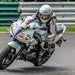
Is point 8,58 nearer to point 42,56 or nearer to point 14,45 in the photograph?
point 14,45

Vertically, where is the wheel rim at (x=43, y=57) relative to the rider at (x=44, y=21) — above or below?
below

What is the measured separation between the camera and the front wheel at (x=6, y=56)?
10102 millimetres

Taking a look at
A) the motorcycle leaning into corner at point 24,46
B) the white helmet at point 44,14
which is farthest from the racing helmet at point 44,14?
the motorcycle leaning into corner at point 24,46

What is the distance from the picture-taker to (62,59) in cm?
1257

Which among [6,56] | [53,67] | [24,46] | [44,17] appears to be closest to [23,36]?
[24,46]

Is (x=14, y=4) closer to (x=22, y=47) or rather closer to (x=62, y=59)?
(x=62, y=59)

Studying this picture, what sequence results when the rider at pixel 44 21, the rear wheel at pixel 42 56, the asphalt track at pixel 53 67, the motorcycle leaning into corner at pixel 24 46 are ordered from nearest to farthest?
the motorcycle leaning into corner at pixel 24 46, the asphalt track at pixel 53 67, the rider at pixel 44 21, the rear wheel at pixel 42 56

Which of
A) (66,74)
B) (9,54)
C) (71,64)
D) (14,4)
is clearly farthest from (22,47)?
(14,4)

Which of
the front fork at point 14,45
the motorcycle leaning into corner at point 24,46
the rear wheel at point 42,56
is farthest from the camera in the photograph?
the rear wheel at point 42,56

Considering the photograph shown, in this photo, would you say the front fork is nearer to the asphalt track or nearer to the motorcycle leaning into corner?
the motorcycle leaning into corner

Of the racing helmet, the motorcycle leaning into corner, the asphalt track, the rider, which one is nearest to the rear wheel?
the asphalt track

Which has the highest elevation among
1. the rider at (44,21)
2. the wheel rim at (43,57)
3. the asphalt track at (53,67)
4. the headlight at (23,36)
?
the rider at (44,21)

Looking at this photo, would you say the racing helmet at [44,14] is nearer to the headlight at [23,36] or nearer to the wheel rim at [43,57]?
the headlight at [23,36]

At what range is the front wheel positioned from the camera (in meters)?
10.1
